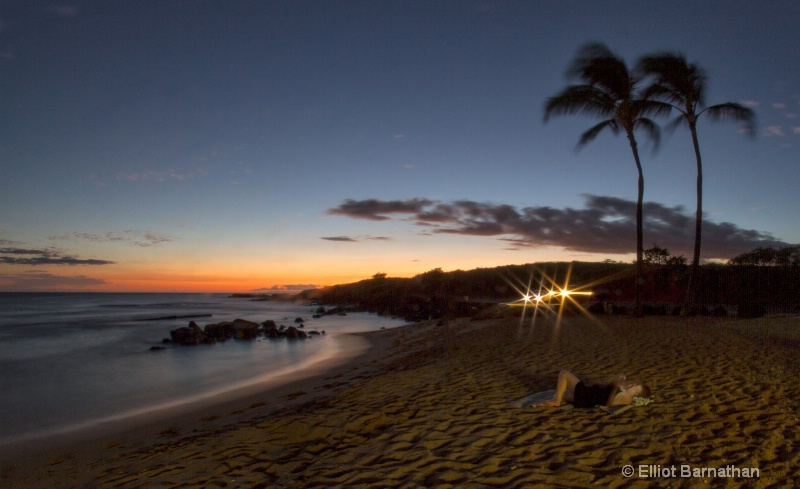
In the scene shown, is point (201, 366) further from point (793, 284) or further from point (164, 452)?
point (793, 284)

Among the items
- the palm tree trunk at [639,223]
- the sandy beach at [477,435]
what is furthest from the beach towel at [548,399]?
the palm tree trunk at [639,223]

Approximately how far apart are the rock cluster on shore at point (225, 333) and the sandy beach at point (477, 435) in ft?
46.9

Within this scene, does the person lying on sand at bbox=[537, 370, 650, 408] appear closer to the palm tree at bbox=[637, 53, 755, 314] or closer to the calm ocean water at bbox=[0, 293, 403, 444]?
the calm ocean water at bbox=[0, 293, 403, 444]

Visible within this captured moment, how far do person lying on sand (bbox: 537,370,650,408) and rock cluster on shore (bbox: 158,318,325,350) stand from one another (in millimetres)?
20174

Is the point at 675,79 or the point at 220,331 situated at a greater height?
the point at 675,79

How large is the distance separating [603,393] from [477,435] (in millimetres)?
1983

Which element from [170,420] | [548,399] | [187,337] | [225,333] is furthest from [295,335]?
[548,399]

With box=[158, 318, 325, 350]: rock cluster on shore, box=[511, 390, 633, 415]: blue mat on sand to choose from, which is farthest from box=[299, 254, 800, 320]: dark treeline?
box=[511, 390, 633, 415]: blue mat on sand

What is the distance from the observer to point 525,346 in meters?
12.3

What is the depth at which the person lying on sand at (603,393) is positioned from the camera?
6.00m

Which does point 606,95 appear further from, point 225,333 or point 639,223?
point 225,333

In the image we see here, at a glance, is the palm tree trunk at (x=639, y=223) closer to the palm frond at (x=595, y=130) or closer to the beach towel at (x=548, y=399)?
the palm frond at (x=595, y=130)

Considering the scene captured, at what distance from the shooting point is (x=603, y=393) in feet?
19.9

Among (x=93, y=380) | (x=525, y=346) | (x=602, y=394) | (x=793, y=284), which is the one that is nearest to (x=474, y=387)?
(x=602, y=394)
